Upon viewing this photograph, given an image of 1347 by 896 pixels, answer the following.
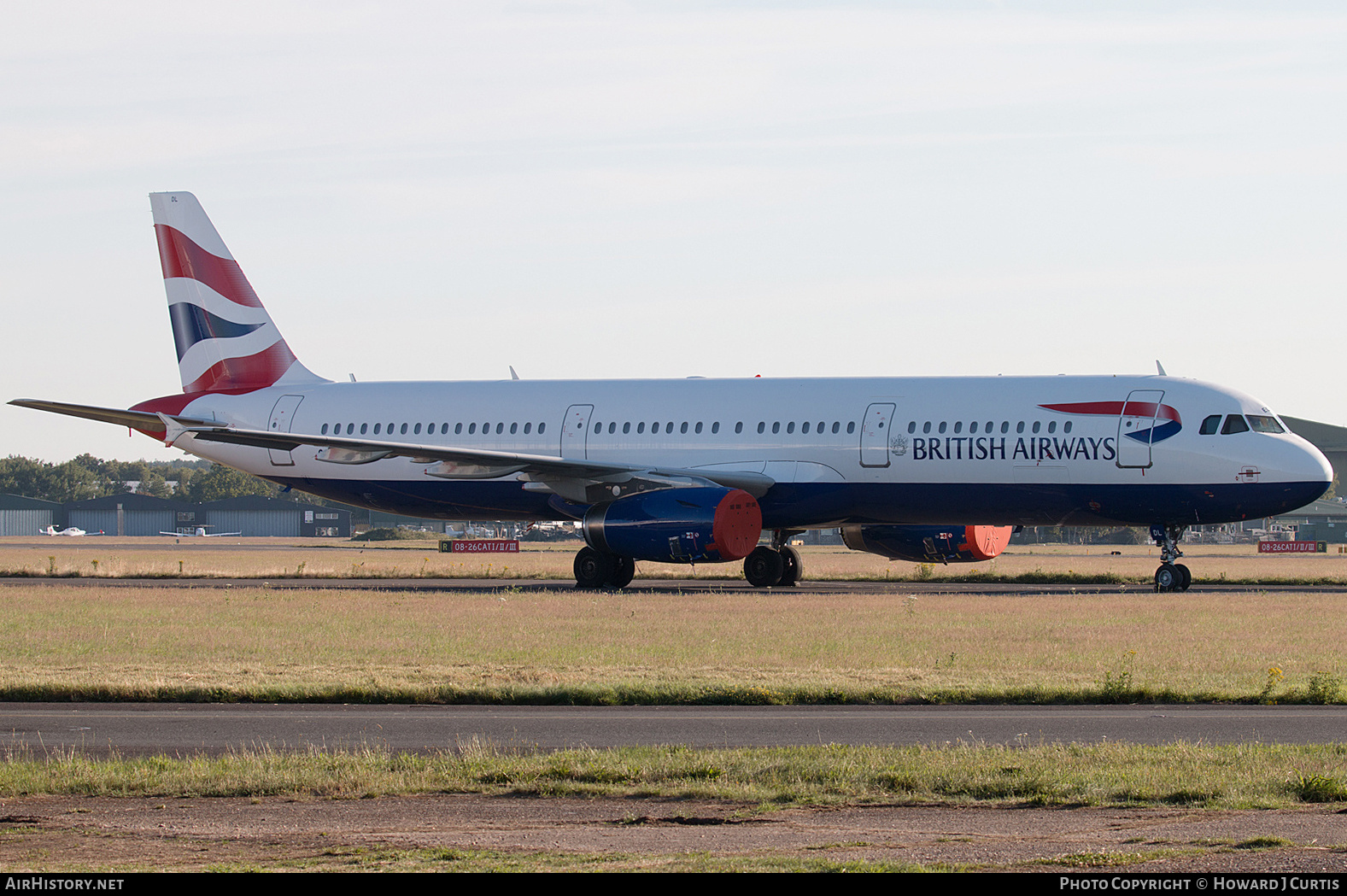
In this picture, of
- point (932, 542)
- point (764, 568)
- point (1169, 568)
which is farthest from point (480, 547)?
point (1169, 568)

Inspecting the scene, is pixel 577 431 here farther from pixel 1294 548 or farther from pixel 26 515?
Result: pixel 26 515

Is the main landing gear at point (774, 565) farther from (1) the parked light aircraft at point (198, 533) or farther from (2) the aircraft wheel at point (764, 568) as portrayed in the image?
(1) the parked light aircraft at point (198, 533)

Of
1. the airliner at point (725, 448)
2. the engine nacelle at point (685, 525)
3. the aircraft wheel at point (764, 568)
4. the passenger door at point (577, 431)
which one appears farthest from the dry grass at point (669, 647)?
the passenger door at point (577, 431)

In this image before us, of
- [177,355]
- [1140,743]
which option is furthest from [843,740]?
[177,355]

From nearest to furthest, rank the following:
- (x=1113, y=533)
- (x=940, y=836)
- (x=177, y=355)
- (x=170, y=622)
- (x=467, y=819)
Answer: (x=940, y=836)
(x=467, y=819)
(x=170, y=622)
(x=177, y=355)
(x=1113, y=533)

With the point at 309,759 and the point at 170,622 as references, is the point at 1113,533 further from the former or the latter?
the point at 309,759

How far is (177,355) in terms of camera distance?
140 feet

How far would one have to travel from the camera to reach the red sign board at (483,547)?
7881 cm

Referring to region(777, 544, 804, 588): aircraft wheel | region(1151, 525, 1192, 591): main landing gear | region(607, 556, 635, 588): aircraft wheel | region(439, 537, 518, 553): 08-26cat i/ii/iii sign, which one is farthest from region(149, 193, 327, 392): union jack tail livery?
region(439, 537, 518, 553): 08-26cat i/ii/iii sign

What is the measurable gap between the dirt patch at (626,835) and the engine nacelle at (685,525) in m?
20.8

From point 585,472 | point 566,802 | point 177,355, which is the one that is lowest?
point 566,802

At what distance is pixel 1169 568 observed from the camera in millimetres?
33781

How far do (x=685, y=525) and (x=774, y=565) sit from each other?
18.0ft

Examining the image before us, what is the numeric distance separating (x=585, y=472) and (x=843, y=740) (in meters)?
21.1
